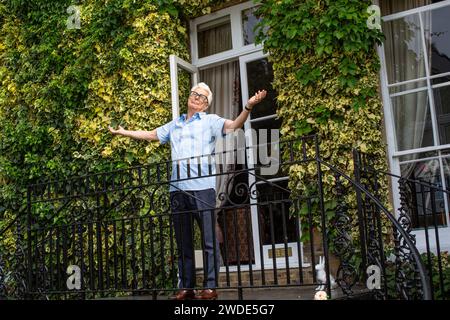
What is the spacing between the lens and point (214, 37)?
24.1 ft

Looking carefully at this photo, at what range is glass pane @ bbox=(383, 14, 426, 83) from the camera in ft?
19.7

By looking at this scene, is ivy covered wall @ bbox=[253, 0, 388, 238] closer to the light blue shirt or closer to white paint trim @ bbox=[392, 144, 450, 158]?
white paint trim @ bbox=[392, 144, 450, 158]

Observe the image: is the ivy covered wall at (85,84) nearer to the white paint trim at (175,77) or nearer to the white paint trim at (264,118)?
the white paint trim at (175,77)

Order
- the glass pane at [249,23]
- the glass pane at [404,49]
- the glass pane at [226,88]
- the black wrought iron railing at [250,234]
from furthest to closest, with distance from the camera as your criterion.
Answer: the glass pane at [226,88] → the glass pane at [249,23] → the glass pane at [404,49] → the black wrought iron railing at [250,234]

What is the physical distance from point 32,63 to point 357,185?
5192 mm

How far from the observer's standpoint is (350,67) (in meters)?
5.90

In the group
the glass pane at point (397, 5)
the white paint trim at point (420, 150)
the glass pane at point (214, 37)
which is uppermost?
the glass pane at point (214, 37)

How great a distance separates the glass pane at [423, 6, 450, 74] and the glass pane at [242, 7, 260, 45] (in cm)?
198

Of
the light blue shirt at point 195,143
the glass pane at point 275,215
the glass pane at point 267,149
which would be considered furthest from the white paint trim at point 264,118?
the light blue shirt at point 195,143

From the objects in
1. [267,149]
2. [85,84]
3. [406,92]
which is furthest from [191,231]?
[85,84]

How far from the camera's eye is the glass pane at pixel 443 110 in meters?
5.75

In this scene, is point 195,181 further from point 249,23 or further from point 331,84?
point 249,23

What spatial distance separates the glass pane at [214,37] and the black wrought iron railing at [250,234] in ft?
4.60
